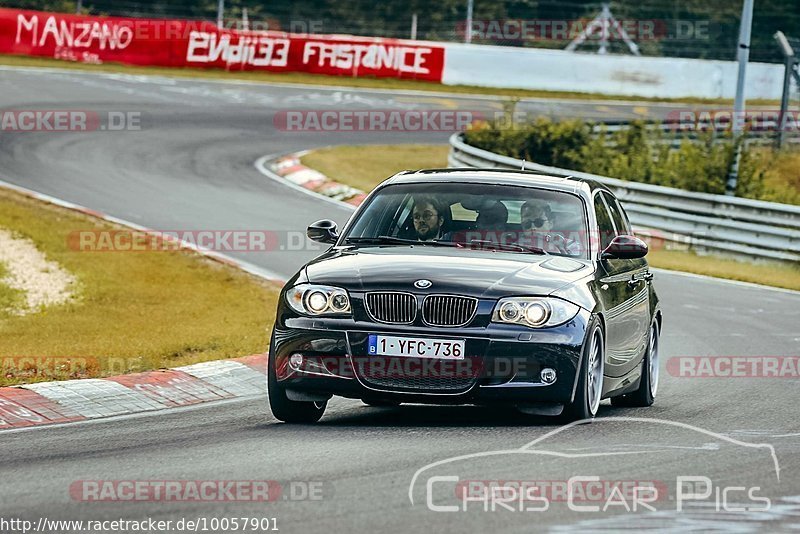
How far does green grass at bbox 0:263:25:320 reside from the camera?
47.7 ft

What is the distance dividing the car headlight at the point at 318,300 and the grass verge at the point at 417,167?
12.8 metres

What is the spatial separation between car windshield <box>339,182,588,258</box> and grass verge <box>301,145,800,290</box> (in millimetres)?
11354

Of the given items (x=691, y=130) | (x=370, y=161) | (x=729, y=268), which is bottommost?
(x=729, y=268)

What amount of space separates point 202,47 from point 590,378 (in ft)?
123

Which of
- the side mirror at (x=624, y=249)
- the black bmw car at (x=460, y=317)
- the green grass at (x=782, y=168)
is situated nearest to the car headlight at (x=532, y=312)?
the black bmw car at (x=460, y=317)

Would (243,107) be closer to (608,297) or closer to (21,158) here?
(21,158)

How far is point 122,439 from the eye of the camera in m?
7.86

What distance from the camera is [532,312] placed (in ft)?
26.5

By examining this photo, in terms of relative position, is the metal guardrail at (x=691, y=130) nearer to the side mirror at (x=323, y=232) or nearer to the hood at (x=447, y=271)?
the side mirror at (x=323, y=232)

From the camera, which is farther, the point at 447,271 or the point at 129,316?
the point at 129,316

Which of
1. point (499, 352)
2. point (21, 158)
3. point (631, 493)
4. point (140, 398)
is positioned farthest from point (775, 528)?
point (21, 158)

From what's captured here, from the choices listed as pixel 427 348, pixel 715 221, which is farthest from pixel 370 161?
pixel 427 348

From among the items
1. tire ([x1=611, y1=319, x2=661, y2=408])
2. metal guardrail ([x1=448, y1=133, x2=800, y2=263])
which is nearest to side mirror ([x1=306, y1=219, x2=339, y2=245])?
tire ([x1=611, y1=319, x2=661, y2=408])

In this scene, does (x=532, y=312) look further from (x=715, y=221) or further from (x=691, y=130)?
(x=691, y=130)
